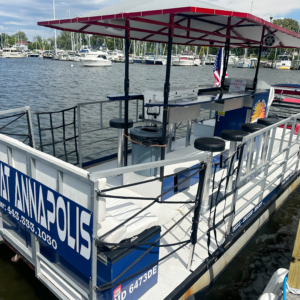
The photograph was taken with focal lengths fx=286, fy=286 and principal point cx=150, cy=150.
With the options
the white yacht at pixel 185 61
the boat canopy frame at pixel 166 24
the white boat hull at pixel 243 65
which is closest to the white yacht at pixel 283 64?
the white boat hull at pixel 243 65

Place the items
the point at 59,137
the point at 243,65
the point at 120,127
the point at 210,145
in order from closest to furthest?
the point at 210,145 < the point at 120,127 < the point at 59,137 < the point at 243,65

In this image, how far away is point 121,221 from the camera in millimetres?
2463

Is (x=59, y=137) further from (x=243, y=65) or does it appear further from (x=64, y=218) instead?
(x=243, y=65)

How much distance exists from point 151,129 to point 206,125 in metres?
3.08

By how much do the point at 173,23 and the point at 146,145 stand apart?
73.8 inches

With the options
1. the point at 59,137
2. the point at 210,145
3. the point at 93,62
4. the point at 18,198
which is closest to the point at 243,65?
the point at 93,62

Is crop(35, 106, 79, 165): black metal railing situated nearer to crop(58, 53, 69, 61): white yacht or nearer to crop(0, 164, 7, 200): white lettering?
crop(0, 164, 7, 200): white lettering

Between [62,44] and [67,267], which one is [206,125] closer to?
[67,267]

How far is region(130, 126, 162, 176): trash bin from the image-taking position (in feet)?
15.2

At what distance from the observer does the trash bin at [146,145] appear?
4637 mm

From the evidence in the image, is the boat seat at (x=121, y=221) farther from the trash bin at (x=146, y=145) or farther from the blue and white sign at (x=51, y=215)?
the trash bin at (x=146, y=145)

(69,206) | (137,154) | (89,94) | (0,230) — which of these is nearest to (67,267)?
(69,206)

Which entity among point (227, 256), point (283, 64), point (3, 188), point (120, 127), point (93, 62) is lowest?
point (227, 256)

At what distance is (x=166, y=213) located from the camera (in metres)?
4.36
